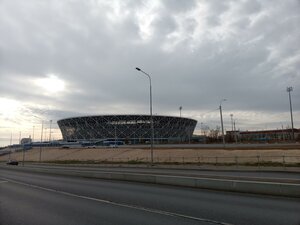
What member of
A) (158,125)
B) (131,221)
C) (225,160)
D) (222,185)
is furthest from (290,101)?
(131,221)

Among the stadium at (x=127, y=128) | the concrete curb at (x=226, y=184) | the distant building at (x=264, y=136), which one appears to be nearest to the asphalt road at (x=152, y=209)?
the concrete curb at (x=226, y=184)

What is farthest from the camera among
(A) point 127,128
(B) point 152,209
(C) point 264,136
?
(A) point 127,128

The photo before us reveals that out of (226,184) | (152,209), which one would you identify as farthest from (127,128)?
(152,209)

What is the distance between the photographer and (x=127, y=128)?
15200cm

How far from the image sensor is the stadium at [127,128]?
150 meters

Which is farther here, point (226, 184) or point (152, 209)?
point (226, 184)

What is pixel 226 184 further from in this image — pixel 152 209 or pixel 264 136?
pixel 264 136

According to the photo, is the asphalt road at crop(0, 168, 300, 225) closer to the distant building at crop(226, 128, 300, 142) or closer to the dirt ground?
the dirt ground

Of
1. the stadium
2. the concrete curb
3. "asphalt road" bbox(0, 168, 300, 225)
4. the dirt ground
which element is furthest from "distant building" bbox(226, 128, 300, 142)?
"asphalt road" bbox(0, 168, 300, 225)

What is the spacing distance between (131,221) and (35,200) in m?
5.93

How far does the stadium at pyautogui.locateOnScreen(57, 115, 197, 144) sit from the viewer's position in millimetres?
149625

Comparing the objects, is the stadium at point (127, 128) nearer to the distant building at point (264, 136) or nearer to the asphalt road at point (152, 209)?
the distant building at point (264, 136)

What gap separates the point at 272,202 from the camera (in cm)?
1114

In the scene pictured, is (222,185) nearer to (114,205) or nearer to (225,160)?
(114,205)
